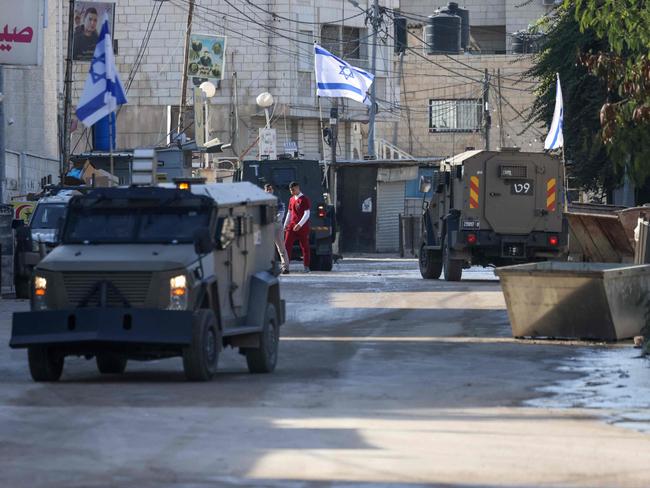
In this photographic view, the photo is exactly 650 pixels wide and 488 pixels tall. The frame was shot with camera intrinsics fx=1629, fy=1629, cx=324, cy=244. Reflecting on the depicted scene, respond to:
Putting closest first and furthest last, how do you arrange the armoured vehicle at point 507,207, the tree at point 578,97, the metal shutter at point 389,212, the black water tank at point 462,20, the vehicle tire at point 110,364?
1. the vehicle tire at point 110,364
2. the armoured vehicle at point 507,207
3. the tree at point 578,97
4. the metal shutter at point 389,212
5. the black water tank at point 462,20

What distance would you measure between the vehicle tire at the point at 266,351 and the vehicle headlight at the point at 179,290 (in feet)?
5.04

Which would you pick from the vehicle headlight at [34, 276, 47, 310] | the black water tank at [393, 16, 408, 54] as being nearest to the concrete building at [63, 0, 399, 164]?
the black water tank at [393, 16, 408, 54]

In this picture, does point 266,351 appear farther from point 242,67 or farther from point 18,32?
point 242,67

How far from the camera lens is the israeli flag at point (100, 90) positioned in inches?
1089

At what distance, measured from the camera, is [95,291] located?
1441 centimetres

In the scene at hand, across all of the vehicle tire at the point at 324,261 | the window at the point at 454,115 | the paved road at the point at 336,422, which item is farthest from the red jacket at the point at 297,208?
the window at the point at 454,115

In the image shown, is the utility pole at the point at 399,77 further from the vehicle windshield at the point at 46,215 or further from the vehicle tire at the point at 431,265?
the vehicle windshield at the point at 46,215

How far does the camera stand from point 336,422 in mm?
11680

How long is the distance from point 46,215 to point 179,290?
15643 millimetres

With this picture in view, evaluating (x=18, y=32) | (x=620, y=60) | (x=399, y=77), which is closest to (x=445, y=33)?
(x=399, y=77)

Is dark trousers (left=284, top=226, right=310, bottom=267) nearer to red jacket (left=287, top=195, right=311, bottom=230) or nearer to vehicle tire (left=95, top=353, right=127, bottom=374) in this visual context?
red jacket (left=287, top=195, right=311, bottom=230)

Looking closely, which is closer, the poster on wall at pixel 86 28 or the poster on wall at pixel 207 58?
the poster on wall at pixel 86 28

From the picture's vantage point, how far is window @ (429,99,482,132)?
71500 millimetres

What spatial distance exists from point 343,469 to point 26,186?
128 feet
